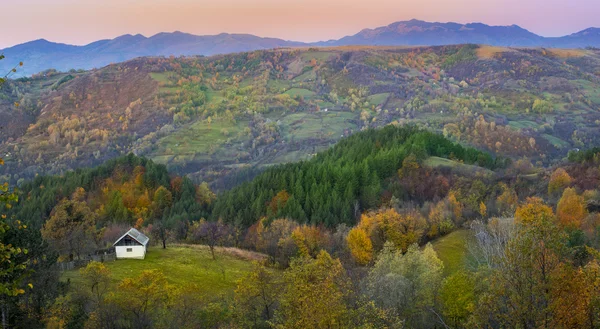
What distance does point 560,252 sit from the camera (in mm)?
20156

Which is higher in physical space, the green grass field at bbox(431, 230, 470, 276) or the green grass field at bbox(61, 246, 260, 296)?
the green grass field at bbox(61, 246, 260, 296)

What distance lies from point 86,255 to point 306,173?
271 feet

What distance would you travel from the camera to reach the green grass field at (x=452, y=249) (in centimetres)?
6669

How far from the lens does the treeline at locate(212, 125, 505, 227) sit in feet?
Result: 382

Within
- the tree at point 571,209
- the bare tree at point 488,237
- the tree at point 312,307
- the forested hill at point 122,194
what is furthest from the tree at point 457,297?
the forested hill at point 122,194

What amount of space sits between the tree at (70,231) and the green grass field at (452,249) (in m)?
55.2

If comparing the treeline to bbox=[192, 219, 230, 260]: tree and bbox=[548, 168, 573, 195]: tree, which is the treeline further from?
bbox=[548, 168, 573, 195]: tree

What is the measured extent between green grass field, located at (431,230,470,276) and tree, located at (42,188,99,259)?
181 ft

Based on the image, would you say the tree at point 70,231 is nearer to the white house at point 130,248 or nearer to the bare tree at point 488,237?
the white house at point 130,248

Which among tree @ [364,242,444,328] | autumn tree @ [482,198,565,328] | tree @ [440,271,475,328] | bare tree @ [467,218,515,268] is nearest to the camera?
autumn tree @ [482,198,565,328]

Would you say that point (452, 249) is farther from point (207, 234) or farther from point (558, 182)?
point (558, 182)

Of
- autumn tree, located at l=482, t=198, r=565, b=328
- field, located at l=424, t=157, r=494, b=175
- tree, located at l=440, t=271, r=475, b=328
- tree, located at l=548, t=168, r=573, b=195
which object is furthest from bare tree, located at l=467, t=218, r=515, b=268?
field, located at l=424, t=157, r=494, b=175

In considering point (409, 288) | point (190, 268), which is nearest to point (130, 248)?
point (190, 268)

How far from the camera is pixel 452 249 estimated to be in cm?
7625
